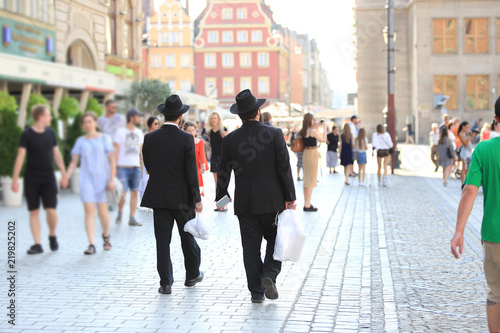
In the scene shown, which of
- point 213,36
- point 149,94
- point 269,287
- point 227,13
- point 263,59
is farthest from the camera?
point 263,59

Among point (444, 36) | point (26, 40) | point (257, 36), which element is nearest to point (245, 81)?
point (257, 36)

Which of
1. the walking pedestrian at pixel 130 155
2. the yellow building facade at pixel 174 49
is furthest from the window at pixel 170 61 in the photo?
the walking pedestrian at pixel 130 155

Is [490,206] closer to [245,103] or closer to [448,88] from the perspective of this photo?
[245,103]

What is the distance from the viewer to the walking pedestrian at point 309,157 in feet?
43.9

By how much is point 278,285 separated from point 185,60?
74.3 m

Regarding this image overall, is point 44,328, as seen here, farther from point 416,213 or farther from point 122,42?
point 122,42

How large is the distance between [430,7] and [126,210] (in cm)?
4011

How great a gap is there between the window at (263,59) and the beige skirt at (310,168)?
67.4 meters

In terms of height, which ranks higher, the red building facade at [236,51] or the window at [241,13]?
the window at [241,13]

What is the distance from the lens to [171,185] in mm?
6887

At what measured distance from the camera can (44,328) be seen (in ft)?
18.1

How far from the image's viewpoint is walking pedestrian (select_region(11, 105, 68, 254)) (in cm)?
891

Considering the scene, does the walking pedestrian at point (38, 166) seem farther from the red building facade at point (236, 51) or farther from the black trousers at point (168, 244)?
the red building facade at point (236, 51)

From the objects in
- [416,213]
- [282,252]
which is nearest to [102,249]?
[282,252]
